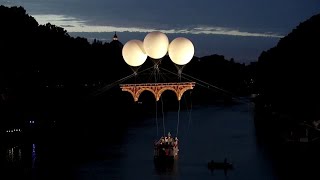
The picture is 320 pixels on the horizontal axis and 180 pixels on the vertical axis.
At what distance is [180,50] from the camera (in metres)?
24.8

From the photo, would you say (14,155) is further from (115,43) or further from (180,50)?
(115,43)

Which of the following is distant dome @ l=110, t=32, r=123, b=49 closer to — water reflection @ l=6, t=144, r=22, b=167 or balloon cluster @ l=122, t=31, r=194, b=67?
water reflection @ l=6, t=144, r=22, b=167

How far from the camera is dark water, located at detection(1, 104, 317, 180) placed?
140 feet

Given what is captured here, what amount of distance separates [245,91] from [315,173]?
111 m

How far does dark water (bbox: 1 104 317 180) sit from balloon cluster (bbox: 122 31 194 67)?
17377mm

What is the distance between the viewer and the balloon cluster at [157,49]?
24500 mm

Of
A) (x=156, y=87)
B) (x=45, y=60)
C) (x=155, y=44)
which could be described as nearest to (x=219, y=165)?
(x=156, y=87)

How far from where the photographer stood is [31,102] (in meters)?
62.6

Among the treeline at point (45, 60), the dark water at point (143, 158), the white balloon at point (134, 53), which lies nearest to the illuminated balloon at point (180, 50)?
the white balloon at point (134, 53)

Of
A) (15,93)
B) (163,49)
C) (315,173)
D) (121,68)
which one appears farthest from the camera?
(121,68)

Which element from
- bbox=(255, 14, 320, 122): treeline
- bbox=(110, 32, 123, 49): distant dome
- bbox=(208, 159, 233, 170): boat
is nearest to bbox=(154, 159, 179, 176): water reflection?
bbox=(208, 159, 233, 170): boat

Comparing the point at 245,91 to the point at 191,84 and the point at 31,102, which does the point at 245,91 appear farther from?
the point at 191,84

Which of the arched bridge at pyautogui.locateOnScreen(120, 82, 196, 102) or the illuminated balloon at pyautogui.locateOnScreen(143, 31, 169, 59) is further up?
the illuminated balloon at pyautogui.locateOnScreen(143, 31, 169, 59)

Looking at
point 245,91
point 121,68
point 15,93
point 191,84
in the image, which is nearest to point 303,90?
point 15,93
